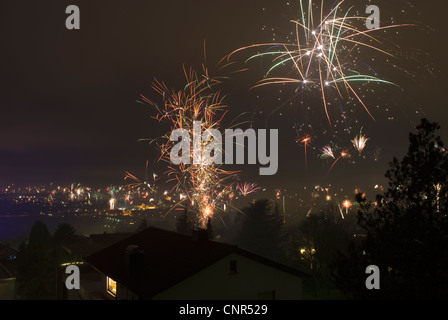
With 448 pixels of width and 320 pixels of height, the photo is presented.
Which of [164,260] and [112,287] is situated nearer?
[164,260]

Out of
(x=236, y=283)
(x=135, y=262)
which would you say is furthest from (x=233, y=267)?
(x=135, y=262)

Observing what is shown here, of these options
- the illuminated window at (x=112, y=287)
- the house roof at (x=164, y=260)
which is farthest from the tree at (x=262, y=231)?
the illuminated window at (x=112, y=287)

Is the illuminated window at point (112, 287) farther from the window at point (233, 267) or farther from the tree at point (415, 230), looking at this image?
the tree at point (415, 230)

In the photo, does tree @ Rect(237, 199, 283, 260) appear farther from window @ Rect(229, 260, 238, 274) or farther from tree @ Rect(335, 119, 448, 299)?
tree @ Rect(335, 119, 448, 299)

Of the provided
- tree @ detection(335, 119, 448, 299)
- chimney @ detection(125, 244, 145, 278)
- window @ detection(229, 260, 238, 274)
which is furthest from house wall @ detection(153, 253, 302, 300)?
tree @ detection(335, 119, 448, 299)

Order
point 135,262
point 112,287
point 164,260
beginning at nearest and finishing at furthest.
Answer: point 135,262 < point 164,260 < point 112,287

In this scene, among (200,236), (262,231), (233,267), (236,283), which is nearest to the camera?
(236,283)

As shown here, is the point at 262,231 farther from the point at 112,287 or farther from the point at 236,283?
the point at 236,283
